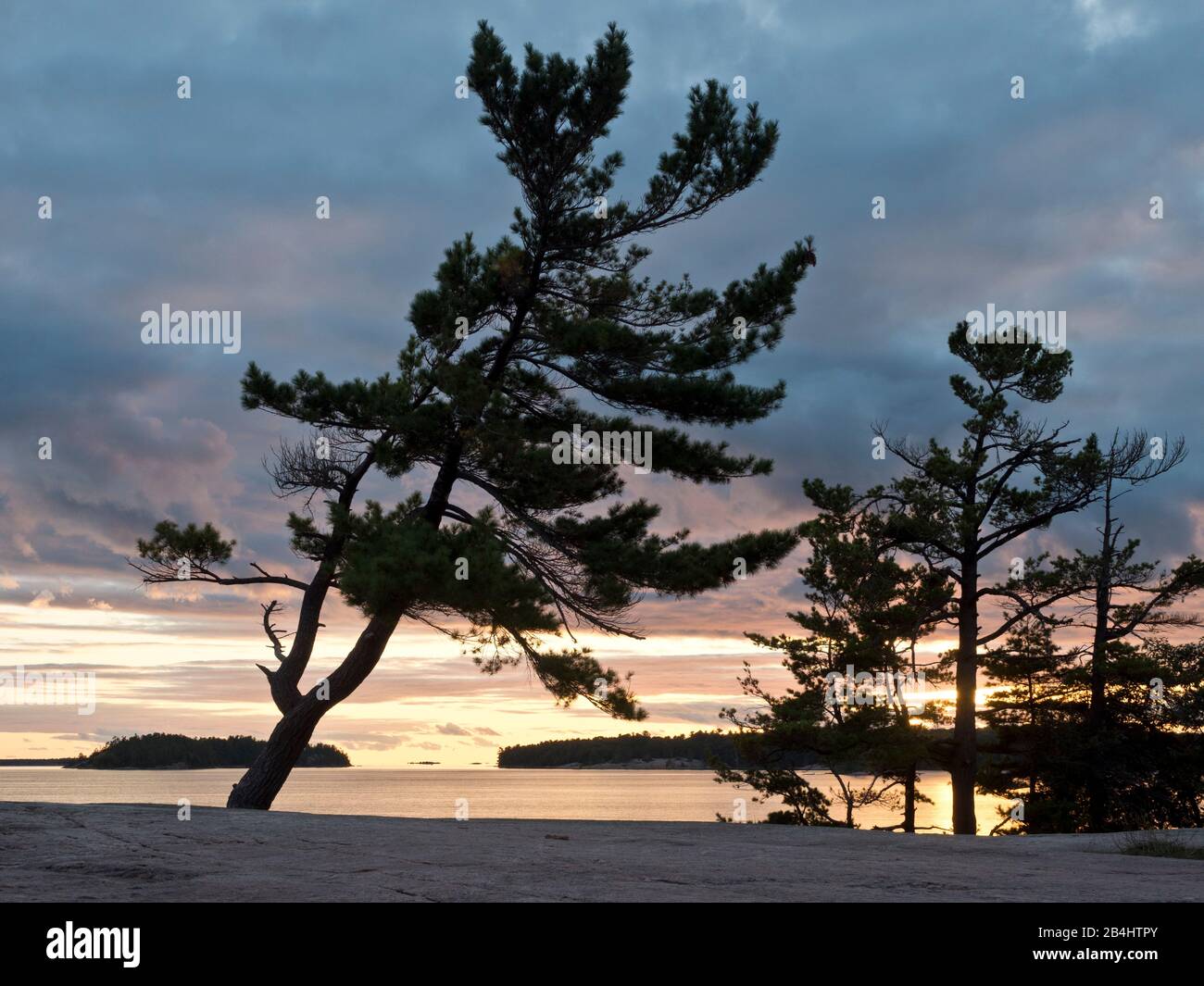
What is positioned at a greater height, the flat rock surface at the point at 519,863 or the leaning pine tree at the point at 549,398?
the leaning pine tree at the point at 549,398

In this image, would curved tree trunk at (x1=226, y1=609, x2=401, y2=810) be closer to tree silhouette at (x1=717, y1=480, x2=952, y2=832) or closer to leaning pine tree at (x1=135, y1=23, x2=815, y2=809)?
leaning pine tree at (x1=135, y1=23, x2=815, y2=809)

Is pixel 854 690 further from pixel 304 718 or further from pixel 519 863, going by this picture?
pixel 519 863

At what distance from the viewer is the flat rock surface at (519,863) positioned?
6219 millimetres

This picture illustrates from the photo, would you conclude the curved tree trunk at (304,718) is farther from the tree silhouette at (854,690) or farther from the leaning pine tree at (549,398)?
the tree silhouette at (854,690)

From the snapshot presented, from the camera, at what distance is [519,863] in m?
7.77

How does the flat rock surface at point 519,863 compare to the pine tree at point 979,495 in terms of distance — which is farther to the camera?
the pine tree at point 979,495

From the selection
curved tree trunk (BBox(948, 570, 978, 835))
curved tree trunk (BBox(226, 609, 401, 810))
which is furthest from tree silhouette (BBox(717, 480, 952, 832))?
curved tree trunk (BBox(226, 609, 401, 810))

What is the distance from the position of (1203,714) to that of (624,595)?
70.4ft

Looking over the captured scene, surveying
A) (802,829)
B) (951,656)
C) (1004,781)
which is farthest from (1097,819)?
(802,829)

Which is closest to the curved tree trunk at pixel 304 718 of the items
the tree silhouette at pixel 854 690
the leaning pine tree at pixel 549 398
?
the leaning pine tree at pixel 549 398

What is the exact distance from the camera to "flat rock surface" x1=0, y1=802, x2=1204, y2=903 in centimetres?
622

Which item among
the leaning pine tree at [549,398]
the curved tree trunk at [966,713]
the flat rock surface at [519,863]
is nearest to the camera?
the flat rock surface at [519,863]
